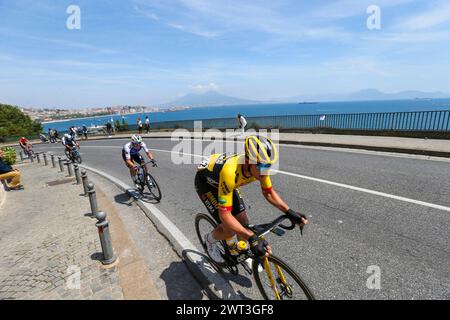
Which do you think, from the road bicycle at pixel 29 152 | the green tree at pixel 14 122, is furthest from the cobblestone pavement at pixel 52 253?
the green tree at pixel 14 122

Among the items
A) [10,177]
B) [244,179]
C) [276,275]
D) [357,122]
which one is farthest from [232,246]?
[357,122]

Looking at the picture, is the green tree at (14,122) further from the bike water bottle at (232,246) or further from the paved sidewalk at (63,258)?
the bike water bottle at (232,246)

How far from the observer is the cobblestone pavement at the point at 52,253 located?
340 cm

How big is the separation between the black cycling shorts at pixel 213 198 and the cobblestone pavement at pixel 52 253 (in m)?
1.62

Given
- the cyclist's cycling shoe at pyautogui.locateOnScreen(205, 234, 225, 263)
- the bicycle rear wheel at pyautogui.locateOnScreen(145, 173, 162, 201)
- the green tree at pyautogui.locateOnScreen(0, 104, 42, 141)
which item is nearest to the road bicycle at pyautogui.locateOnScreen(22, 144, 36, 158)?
the bicycle rear wheel at pyautogui.locateOnScreen(145, 173, 162, 201)

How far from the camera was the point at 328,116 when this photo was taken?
55.0ft

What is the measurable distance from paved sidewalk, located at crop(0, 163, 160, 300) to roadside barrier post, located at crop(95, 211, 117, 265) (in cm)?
14

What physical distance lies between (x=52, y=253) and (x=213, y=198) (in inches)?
133

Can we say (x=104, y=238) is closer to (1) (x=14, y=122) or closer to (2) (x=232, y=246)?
(2) (x=232, y=246)

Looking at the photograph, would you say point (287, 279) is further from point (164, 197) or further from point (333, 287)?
point (164, 197)

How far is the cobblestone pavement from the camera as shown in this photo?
3398 millimetres

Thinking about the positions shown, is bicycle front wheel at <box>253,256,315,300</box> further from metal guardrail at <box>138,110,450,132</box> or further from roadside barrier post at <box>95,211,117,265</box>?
→ metal guardrail at <box>138,110,450,132</box>

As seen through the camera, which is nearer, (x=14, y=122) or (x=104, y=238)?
(x=104, y=238)

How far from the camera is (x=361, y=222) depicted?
176 inches
